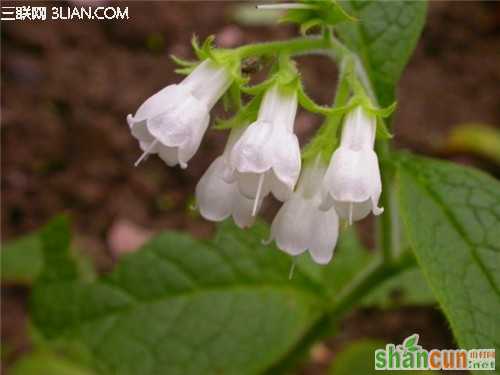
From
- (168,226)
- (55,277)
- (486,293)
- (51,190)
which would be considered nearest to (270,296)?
(55,277)

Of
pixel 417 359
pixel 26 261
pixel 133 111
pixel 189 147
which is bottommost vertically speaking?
pixel 417 359

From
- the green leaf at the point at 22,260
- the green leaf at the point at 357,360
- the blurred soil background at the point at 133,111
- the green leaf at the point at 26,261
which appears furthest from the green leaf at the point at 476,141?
the green leaf at the point at 22,260

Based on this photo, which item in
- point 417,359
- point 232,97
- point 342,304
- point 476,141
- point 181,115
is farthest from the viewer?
point 476,141

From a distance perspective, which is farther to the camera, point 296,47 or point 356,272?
point 356,272

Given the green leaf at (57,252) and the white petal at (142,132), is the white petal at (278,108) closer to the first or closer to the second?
the white petal at (142,132)

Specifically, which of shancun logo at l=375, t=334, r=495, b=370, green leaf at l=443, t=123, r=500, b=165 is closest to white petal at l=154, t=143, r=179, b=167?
shancun logo at l=375, t=334, r=495, b=370

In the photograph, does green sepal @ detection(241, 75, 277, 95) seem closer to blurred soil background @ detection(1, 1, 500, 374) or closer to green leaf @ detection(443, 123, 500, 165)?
blurred soil background @ detection(1, 1, 500, 374)

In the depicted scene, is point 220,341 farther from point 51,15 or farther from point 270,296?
point 51,15

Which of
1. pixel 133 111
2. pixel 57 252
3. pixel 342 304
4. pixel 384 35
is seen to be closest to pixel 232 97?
pixel 384 35

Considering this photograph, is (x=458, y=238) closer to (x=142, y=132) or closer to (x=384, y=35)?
A: (x=384, y=35)
